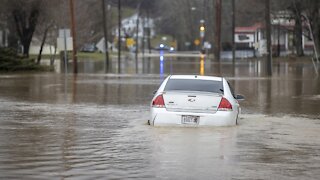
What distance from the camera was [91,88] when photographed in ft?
90.6

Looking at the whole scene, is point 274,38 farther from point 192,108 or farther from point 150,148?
point 150,148

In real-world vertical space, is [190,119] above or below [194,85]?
below

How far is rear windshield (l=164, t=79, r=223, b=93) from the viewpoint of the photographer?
13931 mm

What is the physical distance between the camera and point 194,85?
1412cm

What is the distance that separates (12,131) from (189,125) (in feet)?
12.3

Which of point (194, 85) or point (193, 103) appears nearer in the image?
point (193, 103)

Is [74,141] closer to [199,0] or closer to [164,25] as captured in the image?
[199,0]

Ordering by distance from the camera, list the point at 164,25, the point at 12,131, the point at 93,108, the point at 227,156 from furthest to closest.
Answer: the point at 164,25
the point at 93,108
the point at 12,131
the point at 227,156

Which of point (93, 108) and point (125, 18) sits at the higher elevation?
point (125, 18)

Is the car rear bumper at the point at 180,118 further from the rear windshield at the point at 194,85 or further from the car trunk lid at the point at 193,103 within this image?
the rear windshield at the point at 194,85

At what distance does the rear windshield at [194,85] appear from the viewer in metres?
13.9

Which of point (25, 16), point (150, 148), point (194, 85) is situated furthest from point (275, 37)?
point (150, 148)

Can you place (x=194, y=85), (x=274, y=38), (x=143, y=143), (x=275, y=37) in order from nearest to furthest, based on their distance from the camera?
1. (x=143, y=143)
2. (x=194, y=85)
3. (x=274, y=38)
4. (x=275, y=37)

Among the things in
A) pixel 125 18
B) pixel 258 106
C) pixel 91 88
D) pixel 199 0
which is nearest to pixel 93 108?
pixel 258 106
